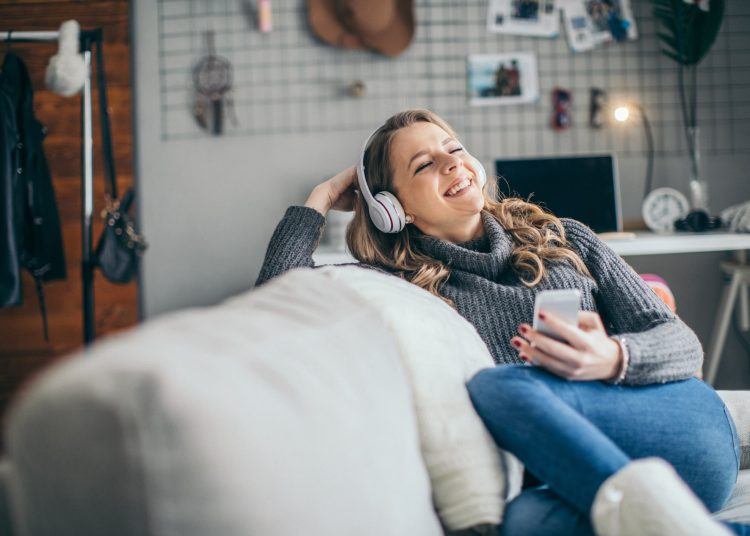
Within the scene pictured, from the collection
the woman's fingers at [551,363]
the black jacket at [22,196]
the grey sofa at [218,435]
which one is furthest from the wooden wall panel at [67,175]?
the grey sofa at [218,435]

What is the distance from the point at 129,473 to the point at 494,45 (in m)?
2.41

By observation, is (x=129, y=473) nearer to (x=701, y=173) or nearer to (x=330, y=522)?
(x=330, y=522)

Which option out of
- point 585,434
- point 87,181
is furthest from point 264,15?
point 585,434

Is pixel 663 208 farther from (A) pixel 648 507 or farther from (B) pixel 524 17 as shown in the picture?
(A) pixel 648 507

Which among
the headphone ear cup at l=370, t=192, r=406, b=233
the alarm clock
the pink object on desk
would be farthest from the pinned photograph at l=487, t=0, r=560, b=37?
the headphone ear cup at l=370, t=192, r=406, b=233

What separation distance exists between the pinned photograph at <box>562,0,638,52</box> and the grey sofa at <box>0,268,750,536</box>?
7.37ft

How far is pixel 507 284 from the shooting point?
1.26m

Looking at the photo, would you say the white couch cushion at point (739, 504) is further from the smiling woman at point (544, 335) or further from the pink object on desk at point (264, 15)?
the pink object on desk at point (264, 15)

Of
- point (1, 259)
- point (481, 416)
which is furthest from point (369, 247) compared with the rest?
point (1, 259)

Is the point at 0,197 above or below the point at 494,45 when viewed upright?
below

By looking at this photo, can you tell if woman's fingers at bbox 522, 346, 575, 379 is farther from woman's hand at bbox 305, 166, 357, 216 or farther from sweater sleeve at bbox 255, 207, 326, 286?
woman's hand at bbox 305, 166, 357, 216

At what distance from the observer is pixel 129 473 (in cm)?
39

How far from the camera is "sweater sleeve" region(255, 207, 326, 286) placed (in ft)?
4.16

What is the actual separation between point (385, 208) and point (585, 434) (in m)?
0.70
